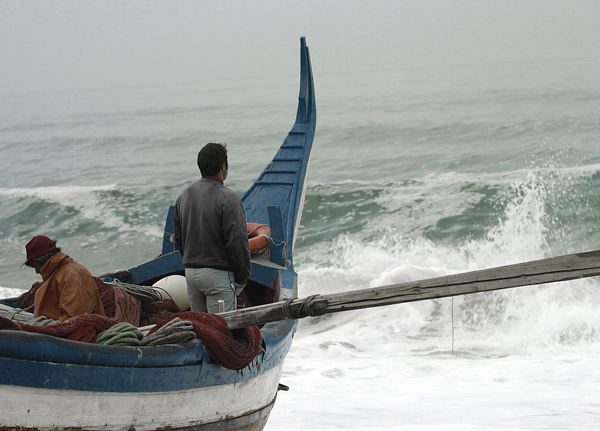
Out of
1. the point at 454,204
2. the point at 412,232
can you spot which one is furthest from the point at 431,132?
the point at 412,232

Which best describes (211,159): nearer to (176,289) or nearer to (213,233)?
(213,233)

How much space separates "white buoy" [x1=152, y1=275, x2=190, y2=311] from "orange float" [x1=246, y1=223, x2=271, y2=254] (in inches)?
23.8

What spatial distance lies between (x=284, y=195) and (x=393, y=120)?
1931 centimetres

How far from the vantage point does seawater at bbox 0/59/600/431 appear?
6414 millimetres

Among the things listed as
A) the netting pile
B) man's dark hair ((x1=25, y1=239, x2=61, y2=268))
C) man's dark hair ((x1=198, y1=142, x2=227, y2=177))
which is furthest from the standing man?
man's dark hair ((x1=25, y1=239, x2=61, y2=268))

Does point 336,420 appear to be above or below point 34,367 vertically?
below

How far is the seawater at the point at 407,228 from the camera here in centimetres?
641

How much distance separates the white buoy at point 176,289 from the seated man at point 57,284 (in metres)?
1.14

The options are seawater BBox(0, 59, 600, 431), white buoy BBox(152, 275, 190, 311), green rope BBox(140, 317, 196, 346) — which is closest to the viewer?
green rope BBox(140, 317, 196, 346)

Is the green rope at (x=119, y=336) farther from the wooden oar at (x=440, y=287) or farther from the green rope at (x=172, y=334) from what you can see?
the wooden oar at (x=440, y=287)

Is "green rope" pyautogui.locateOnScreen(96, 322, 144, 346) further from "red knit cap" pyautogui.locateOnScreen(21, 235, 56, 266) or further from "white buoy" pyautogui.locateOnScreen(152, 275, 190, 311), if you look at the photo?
"white buoy" pyautogui.locateOnScreen(152, 275, 190, 311)

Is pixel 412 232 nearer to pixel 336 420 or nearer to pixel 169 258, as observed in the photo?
pixel 336 420

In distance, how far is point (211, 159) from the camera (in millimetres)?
3725

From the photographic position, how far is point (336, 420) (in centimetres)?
→ 564
